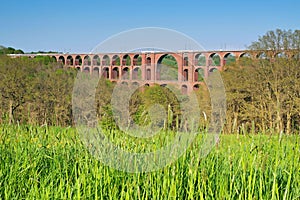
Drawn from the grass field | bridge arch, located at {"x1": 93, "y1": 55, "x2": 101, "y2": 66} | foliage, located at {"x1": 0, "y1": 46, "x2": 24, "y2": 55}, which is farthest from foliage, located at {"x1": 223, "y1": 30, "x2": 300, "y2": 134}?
foliage, located at {"x1": 0, "y1": 46, "x2": 24, "y2": 55}

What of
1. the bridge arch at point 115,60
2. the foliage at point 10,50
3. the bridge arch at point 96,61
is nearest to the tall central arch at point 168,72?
the bridge arch at point 115,60

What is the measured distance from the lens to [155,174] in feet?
4.93

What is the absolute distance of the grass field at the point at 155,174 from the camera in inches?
51.2

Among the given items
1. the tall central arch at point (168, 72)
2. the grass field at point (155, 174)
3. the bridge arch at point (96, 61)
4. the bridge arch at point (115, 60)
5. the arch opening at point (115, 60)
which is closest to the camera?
the grass field at point (155, 174)

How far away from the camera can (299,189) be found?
1.31 m

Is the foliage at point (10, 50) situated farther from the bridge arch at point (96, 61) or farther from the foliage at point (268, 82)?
the foliage at point (268, 82)

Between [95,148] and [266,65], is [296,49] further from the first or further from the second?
[95,148]

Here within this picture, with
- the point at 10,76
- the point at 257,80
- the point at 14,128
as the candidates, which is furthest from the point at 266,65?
the point at 14,128

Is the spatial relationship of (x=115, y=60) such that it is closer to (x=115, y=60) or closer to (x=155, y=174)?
(x=115, y=60)

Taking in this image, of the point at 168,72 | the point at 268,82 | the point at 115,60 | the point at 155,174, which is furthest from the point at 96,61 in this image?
the point at 155,174

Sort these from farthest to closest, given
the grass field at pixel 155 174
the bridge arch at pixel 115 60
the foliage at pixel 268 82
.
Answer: the bridge arch at pixel 115 60
the foliage at pixel 268 82
the grass field at pixel 155 174

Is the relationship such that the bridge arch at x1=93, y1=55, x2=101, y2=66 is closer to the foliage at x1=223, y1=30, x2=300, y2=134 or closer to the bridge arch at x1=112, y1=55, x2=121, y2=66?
the bridge arch at x1=112, y1=55, x2=121, y2=66

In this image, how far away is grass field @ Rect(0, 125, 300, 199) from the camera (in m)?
1.30

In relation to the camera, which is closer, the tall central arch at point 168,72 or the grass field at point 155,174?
the grass field at point 155,174
